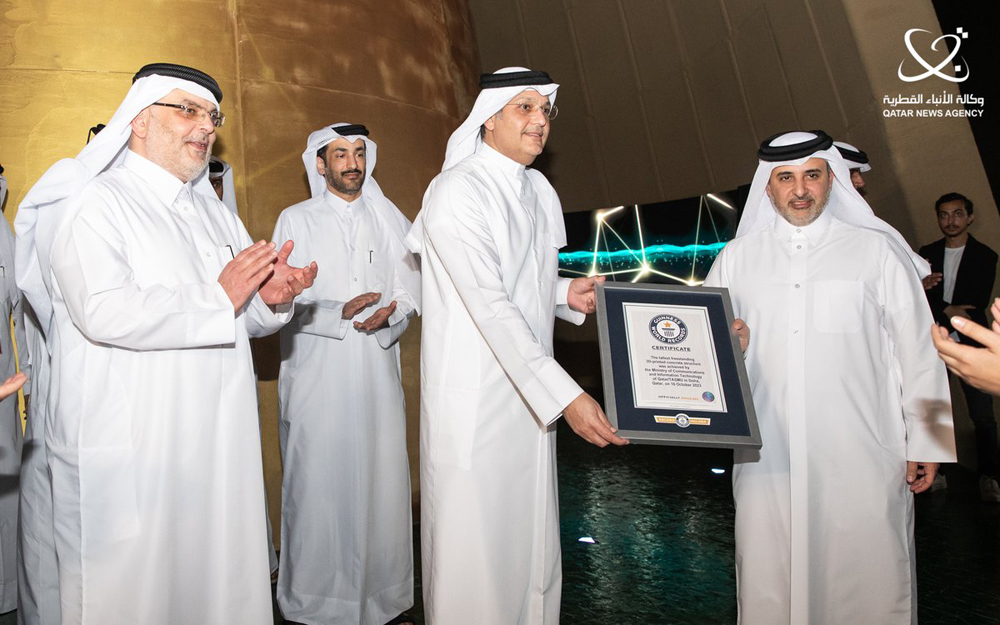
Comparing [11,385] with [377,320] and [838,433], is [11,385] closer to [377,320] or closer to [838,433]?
[377,320]

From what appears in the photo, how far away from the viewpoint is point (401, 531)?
3.46 m

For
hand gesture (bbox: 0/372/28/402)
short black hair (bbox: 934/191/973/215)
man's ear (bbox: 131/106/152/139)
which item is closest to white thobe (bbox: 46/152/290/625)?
man's ear (bbox: 131/106/152/139)

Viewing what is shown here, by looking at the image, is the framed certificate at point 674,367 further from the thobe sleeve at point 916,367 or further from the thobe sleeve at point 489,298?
the thobe sleeve at point 916,367

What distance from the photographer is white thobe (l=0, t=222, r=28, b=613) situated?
348 cm

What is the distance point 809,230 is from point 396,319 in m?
1.78

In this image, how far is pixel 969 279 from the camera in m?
4.89

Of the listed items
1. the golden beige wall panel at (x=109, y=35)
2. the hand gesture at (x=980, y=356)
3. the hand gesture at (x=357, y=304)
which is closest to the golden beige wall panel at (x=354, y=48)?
the golden beige wall panel at (x=109, y=35)

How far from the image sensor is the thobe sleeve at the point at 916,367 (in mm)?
2475

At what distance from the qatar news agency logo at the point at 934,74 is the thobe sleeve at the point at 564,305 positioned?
3839 mm

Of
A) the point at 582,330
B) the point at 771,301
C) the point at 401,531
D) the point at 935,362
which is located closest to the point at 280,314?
the point at 401,531

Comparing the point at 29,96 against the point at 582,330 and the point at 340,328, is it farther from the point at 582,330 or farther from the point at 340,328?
the point at 582,330

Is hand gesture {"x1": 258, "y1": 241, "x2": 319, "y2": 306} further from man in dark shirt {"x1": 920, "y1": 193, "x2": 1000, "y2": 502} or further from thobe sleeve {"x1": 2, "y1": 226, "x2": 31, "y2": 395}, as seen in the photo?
man in dark shirt {"x1": 920, "y1": 193, "x2": 1000, "y2": 502}

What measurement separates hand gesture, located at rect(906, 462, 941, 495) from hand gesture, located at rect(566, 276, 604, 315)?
1.17 meters

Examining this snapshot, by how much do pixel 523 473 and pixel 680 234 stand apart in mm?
6866
